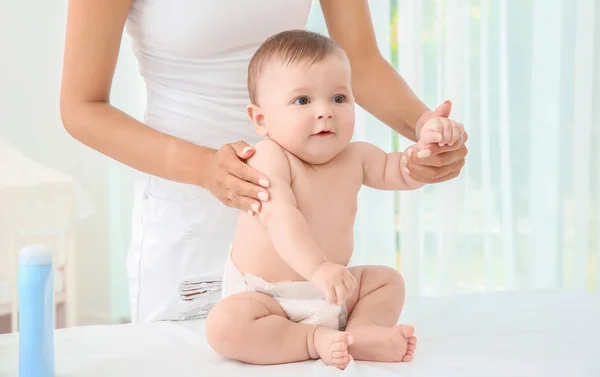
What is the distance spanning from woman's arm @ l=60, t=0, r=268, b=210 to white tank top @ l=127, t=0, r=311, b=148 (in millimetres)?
88

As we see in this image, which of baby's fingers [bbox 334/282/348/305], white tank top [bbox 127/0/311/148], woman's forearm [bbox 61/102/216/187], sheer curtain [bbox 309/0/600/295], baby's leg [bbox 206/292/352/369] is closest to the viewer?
baby's fingers [bbox 334/282/348/305]

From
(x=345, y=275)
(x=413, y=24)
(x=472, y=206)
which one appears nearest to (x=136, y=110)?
(x=413, y=24)

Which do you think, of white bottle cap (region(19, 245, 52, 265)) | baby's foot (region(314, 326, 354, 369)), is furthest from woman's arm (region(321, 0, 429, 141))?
white bottle cap (region(19, 245, 52, 265))

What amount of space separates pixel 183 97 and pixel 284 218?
0.46m

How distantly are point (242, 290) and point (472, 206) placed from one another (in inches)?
66.1

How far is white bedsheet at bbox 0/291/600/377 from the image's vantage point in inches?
43.6

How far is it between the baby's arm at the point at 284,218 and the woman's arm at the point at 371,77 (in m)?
0.27

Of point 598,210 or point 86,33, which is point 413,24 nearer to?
point 598,210

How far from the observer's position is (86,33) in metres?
1.29

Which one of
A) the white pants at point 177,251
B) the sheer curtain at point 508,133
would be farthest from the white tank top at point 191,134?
the sheer curtain at point 508,133

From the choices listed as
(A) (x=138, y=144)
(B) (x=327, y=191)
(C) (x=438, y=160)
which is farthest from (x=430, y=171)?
(A) (x=138, y=144)

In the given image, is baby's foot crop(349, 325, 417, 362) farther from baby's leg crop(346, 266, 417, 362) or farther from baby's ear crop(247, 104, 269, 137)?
baby's ear crop(247, 104, 269, 137)

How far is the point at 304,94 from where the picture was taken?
1159 mm

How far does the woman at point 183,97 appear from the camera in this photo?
51.4 inches
